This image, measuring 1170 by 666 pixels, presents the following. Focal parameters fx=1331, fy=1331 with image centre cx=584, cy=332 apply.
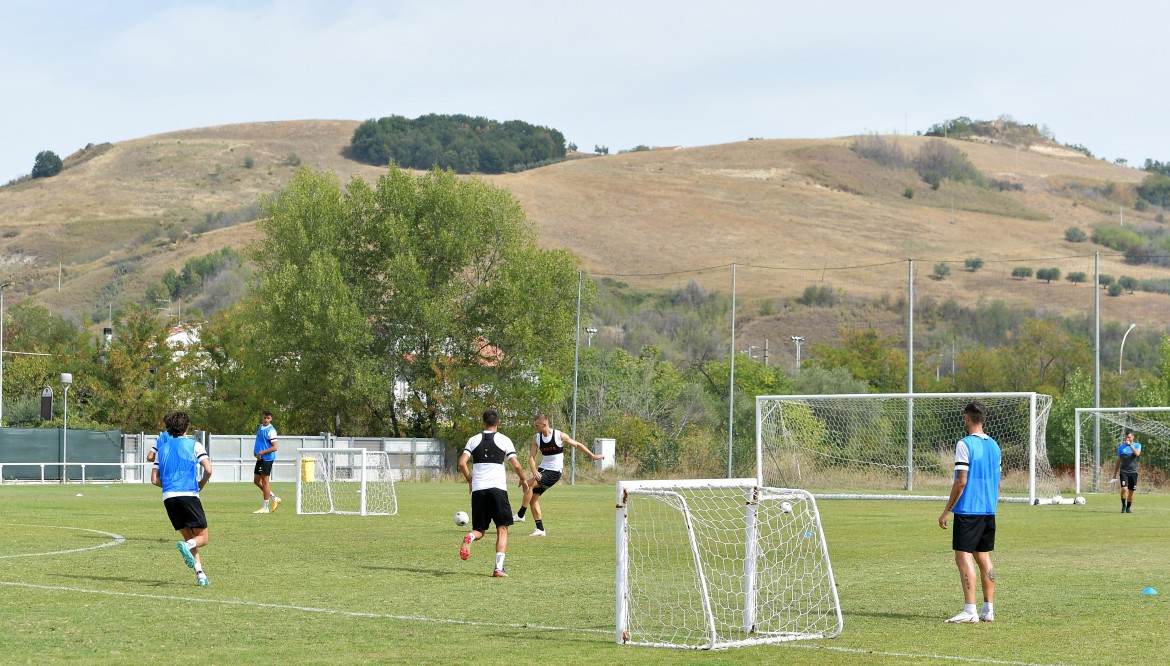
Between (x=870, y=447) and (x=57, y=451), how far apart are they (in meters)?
31.1

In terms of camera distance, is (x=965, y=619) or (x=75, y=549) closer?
(x=965, y=619)

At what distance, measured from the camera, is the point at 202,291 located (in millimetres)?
114688

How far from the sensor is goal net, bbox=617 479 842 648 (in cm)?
1010

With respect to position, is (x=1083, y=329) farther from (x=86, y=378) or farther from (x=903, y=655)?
(x=903, y=655)

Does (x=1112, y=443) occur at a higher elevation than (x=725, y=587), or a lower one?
lower

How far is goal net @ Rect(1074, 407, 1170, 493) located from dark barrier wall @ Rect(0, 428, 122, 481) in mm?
37259

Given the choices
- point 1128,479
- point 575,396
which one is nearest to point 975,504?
point 1128,479

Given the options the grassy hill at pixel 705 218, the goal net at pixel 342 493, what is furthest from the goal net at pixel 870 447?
the grassy hill at pixel 705 218

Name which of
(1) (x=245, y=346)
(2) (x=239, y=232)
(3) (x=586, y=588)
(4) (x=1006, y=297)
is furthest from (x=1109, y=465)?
(2) (x=239, y=232)

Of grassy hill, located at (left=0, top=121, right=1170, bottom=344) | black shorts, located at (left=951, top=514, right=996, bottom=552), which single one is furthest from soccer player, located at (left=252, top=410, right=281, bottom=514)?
grassy hill, located at (left=0, top=121, right=1170, bottom=344)

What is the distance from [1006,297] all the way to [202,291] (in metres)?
69.0

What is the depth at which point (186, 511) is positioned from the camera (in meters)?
13.5

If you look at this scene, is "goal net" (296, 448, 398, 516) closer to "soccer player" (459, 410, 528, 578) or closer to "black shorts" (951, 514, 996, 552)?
"soccer player" (459, 410, 528, 578)

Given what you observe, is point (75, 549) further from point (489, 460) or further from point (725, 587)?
point (725, 587)
